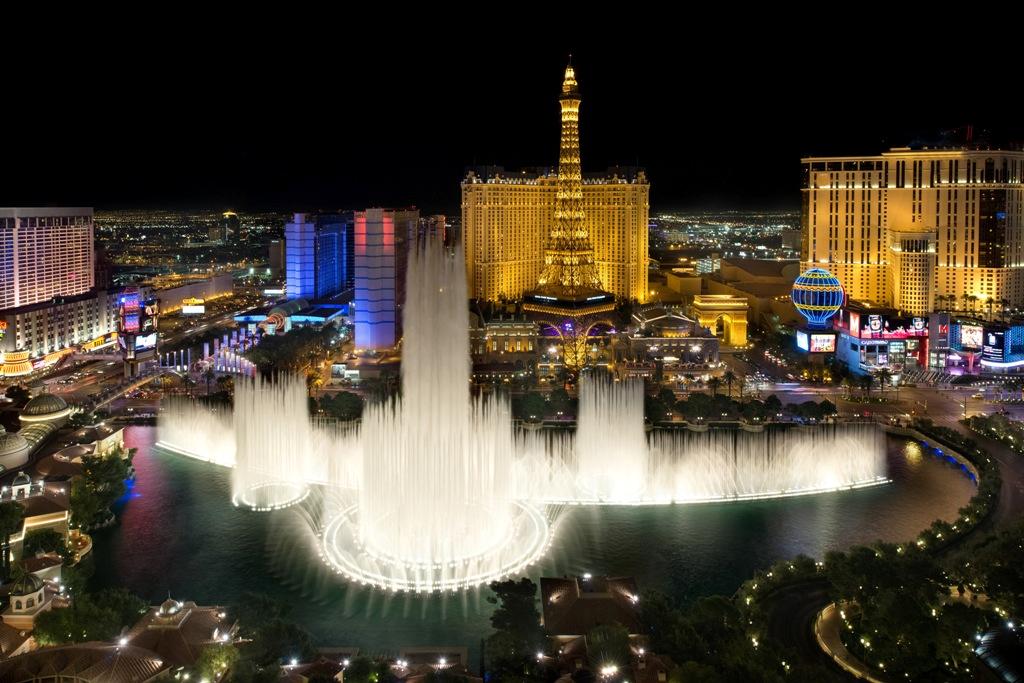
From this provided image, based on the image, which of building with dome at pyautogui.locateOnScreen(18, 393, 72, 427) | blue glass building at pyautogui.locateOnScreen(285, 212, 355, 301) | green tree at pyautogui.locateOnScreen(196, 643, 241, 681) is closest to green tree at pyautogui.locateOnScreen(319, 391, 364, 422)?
building with dome at pyautogui.locateOnScreen(18, 393, 72, 427)

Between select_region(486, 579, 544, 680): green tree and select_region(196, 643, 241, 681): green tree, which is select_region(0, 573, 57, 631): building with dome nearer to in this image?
select_region(196, 643, 241, 681): green tree

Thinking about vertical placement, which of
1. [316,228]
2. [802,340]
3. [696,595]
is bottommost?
[696,595]

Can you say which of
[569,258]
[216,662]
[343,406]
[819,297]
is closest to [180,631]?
[216,662]

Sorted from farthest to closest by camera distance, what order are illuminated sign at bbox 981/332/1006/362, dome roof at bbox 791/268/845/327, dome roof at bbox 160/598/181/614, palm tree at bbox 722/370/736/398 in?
dome roof at bbox 791/268/845/327 < illuminated sign at bbox 981/332/1006/362 < palm tree at bbox 722/370/736/398 < dome roof at bbox 160/598/181/614

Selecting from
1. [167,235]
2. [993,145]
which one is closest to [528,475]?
[993,145]

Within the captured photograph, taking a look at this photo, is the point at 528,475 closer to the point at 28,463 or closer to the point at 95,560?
the point at 95,560

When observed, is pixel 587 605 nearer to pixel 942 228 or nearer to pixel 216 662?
pixel 216 662
